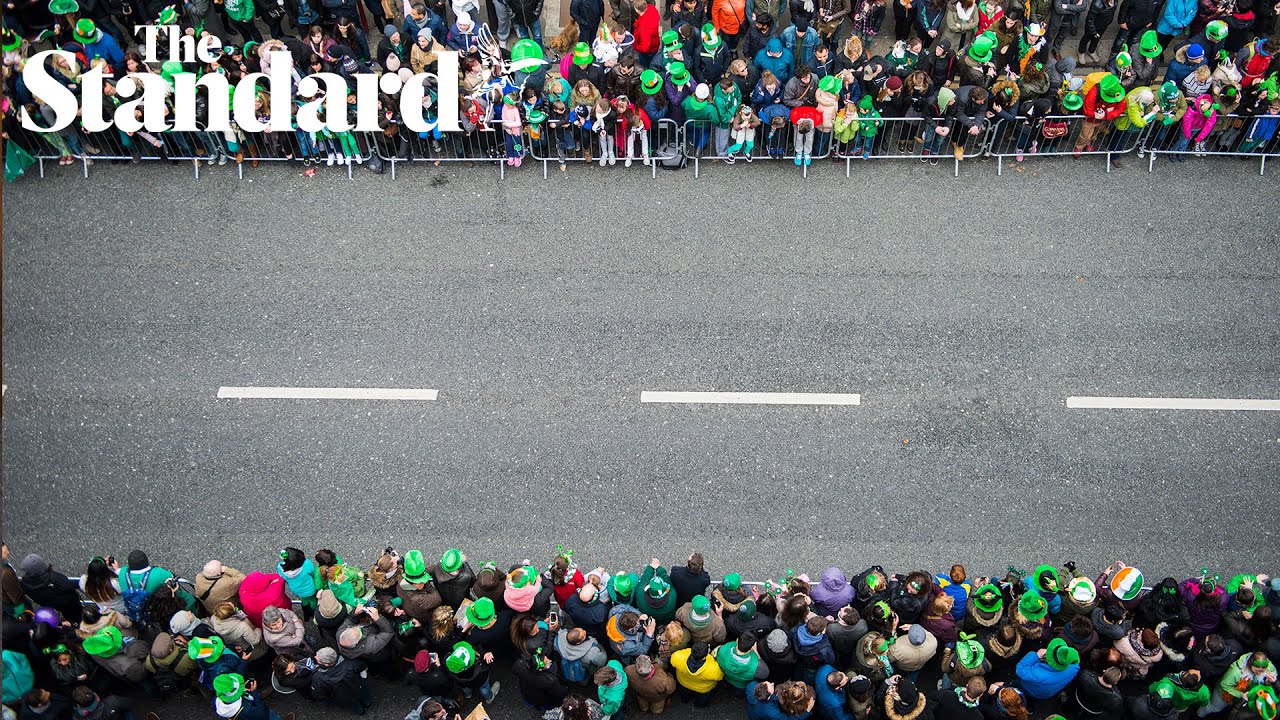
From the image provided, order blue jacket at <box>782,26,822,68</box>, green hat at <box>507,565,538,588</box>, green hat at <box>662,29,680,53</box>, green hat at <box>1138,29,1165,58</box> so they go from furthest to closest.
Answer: blue jacket at <box>782,26,822,68</box> < green hat at <box>1138,29,1165,58</box> < green hat at <box>662,29,680,53</box> < green hat at <box>507,565,538,588</box>

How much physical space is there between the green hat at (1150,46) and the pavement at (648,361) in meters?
1.66

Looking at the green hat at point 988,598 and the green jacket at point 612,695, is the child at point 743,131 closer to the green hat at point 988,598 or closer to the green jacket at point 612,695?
the green hat at point 988,598

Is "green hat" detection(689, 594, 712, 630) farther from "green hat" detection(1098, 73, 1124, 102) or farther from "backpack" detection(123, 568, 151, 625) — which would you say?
"green hat" detection(1098, 73, 1124, 102)

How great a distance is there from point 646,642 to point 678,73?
7222 mm

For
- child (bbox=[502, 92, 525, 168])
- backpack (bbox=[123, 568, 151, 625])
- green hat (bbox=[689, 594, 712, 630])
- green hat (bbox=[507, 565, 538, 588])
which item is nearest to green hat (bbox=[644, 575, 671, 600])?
green hat (bbox=[689, 594, 712, 630])

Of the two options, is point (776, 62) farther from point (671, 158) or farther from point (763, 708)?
point (763, 708)

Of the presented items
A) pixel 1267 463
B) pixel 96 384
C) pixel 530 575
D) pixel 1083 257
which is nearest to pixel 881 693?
pixel 530 575

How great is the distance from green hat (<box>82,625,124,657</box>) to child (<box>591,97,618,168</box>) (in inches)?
302

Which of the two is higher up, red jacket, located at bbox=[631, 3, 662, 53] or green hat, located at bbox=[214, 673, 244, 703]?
red jacket, located at bbox=[631, 3, 662, 53]

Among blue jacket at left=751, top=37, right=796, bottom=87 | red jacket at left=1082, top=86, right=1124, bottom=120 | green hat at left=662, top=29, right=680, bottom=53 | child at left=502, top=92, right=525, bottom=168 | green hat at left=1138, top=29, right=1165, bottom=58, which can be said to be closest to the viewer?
red jacket at left=1082, top=86, right=1124, bottom=120

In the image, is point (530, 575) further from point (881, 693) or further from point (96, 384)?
point (96, 384)

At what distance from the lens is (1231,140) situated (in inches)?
496

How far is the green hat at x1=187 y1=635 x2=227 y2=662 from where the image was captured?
8.11 metres

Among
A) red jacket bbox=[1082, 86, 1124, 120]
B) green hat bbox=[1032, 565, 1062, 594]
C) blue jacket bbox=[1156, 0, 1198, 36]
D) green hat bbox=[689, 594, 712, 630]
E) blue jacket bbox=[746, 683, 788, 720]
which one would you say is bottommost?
blue jacket bbox=[746, 683, 788, 720]
